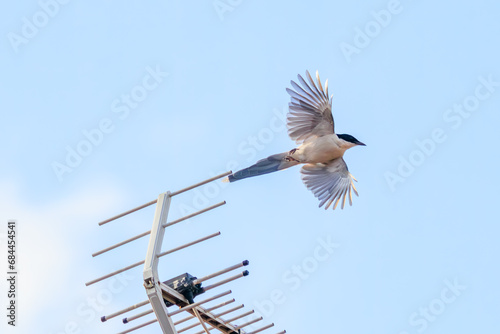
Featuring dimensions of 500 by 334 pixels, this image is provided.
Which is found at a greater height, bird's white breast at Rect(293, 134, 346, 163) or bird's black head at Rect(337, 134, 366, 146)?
bird's white breast at Rect(293, 134, 346, 163)

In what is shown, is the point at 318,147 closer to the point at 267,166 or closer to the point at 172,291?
the point at 267,166

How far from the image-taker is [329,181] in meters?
10.9

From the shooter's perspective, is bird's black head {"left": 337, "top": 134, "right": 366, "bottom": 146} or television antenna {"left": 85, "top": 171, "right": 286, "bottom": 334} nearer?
television antenna {"left": 85, "top": 171, "right": 286, "bottom": 334}

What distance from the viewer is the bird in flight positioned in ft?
34.4

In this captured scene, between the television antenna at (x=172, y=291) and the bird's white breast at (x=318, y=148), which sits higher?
the bird's white breast at (x=318, y=148)

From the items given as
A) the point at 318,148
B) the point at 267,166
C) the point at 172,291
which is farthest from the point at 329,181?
the point at 172,291

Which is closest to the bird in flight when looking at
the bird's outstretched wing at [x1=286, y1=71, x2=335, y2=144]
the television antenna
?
the bird's outstretched wing at [x1=286, y1=71, x2=335, y2=144]

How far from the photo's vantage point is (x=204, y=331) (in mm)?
6664

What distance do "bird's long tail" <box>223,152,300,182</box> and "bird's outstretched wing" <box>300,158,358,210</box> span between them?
513mm

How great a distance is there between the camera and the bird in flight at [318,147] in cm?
1049

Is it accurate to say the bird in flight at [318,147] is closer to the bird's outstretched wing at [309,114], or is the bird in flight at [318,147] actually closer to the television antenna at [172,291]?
the bird's outstretched wing at [309,114]

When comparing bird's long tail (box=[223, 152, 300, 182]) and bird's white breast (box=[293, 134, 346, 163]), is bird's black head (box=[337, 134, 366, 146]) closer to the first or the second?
bird's white breast (box=[293, 134, 346, 163])

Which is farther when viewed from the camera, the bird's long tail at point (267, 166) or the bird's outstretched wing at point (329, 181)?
the bird's outstretched wing at point (329, 181)

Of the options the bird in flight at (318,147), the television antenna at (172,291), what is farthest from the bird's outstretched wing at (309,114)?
the television antenna at (172,291)
